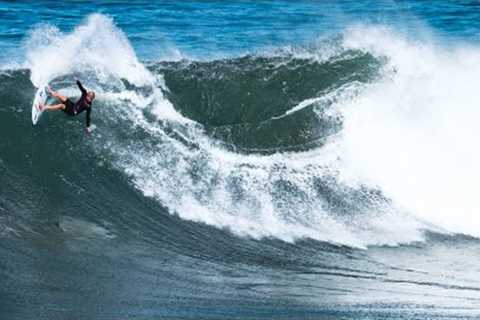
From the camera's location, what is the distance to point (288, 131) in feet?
52.0

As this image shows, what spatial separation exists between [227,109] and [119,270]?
5911 mm

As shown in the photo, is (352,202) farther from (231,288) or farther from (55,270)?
(55,270)

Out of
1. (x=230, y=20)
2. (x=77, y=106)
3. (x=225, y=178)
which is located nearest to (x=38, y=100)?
(x=77, y=106)

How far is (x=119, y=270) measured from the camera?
35.7 ft

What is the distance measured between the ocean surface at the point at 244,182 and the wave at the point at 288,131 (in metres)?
0.03

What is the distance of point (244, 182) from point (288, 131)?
2074mm

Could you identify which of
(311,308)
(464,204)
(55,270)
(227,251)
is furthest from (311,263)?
(464,204)

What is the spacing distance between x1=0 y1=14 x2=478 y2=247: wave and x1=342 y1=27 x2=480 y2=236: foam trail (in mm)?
26

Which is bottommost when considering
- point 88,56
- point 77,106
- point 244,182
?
point 244,182

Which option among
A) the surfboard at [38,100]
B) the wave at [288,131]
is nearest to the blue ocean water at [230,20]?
the wave at [288,131]

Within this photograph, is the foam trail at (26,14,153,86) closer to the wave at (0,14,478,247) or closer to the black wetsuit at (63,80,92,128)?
the wave at (0,14,478,247)

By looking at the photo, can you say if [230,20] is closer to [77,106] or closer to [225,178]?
[225,178]

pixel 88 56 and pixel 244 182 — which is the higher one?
pixel 88 56

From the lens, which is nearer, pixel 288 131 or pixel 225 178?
pixel 225 178
